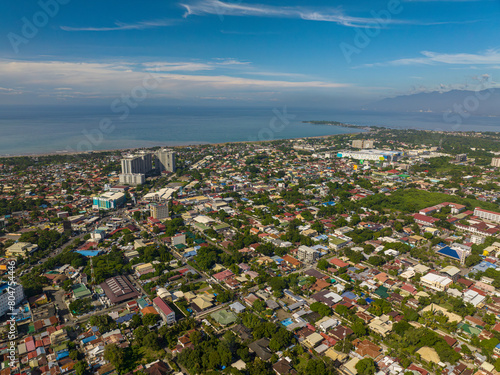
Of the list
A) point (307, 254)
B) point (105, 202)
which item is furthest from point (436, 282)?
point (105, 202)

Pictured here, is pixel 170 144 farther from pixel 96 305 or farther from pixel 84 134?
pixel 96 305

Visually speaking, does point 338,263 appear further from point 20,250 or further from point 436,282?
point 20,250

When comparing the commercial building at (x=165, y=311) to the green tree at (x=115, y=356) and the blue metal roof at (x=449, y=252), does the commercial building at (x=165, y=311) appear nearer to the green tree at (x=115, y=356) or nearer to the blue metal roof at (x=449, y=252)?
the green tree at (x=115, y=356)

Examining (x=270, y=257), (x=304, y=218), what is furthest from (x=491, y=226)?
(x=270, y=257)

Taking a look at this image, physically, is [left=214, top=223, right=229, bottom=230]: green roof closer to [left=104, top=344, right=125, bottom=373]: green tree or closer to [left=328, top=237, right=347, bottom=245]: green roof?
[left=328, top=237, right=347, bottom=245]: green roof

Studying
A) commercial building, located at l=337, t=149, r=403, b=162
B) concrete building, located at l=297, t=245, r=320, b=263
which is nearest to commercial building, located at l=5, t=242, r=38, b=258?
concrete building, located at l=297, t=245, r=320, b=263

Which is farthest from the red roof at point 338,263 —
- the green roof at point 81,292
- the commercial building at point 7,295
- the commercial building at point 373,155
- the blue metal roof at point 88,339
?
the commercial building at point 373,155

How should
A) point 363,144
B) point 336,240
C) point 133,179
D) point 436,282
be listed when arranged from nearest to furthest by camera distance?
1. point 436,282
2. point 336,240
3. point 133,179
4. point 363,144
